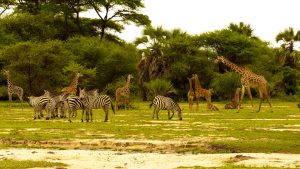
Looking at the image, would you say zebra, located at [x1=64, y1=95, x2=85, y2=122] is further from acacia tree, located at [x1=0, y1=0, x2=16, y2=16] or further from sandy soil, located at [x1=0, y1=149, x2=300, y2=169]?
acacia tree, located at [x1=0, y1=0, x2=16, y2=16]

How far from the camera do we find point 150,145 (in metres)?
18.5

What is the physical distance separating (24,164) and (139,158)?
3.05 meters

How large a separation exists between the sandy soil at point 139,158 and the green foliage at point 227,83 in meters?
41.9

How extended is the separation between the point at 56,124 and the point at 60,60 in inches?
960

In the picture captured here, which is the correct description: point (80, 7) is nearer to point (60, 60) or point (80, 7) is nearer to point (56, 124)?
point (60, 60)

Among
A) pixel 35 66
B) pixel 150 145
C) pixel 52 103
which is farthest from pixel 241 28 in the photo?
pixel 150 145

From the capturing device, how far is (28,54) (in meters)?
47.5

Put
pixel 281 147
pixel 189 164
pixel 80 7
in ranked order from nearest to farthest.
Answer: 1. pixel 189 164
2. pixel 281 147
3. pixel 80 7

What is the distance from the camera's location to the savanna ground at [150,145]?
14.7 m

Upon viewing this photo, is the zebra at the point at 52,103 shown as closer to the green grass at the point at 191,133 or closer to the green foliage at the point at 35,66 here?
the green grass at the point at 191,133

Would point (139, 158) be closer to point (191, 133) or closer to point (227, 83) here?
point (191, 133)

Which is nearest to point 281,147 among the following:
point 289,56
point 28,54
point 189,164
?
point 189,164

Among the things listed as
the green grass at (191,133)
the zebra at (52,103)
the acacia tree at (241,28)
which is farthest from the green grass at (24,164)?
the acacia tree at (241,28)

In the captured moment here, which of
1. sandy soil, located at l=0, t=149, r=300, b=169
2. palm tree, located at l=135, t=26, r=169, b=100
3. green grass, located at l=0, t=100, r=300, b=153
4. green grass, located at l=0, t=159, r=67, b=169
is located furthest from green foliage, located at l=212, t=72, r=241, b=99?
green grass, located at l=0, t=159, r=67, b=169
